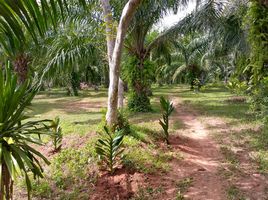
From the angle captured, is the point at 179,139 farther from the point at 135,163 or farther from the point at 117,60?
the point at 117,60

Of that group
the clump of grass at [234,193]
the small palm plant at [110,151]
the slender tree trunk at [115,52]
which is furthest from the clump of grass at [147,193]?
the slender tree trunk at [115,52]

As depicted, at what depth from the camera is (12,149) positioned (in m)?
3.76

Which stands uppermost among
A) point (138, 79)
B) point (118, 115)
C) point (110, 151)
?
point (138, 79)

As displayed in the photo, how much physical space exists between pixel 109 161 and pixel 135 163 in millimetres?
596

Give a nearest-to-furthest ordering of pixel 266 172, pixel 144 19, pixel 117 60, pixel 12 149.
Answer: pixel 12 149 → pixel 266 172 → pixel 117 60 → pixel 144 19

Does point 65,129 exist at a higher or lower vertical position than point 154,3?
lower

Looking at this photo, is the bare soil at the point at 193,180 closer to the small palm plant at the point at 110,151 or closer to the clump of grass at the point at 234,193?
the clump of grass at the point at 234,193

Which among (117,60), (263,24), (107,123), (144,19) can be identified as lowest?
(107,123)

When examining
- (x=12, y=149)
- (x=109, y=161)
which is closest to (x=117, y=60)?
(x=109, y=161)

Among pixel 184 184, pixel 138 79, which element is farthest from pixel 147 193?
pixel 138 79

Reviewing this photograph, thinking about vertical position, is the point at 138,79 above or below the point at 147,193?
above

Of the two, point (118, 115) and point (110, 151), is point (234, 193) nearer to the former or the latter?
point (110, 151)

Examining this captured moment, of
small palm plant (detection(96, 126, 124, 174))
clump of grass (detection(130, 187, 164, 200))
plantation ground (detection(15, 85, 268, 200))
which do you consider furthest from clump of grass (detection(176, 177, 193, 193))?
small palm plant (detection(96, 126, 124, 174))

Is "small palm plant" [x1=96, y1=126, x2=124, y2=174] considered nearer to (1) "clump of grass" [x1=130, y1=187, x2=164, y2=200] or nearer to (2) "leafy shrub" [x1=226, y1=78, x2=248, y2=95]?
(1) "clump of grass" [x1=130, y1=187, x2=164, y2=200]
